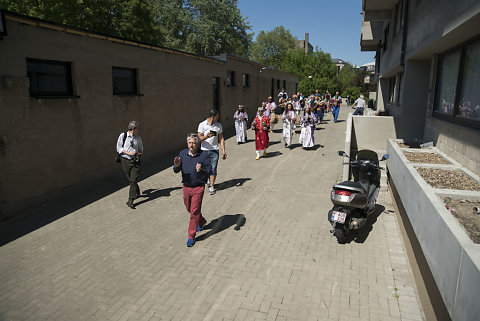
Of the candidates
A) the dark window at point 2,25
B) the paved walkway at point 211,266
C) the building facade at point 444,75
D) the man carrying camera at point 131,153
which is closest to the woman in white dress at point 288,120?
the building facade at point 444,75

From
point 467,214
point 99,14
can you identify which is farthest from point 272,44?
point 467,214

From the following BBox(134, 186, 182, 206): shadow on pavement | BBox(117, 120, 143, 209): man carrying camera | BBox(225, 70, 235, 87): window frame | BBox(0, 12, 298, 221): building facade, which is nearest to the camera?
BBox(0, 12, 298, 221): building facade

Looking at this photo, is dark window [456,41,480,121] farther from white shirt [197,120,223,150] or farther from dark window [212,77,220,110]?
dark window [212,77,220,110]

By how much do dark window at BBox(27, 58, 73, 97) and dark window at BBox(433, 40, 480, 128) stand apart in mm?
8697

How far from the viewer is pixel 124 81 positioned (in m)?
10.7

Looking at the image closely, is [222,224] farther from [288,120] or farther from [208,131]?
[288,120]

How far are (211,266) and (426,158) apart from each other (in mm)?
4782

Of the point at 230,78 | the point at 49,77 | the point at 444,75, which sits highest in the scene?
the point at 230,78

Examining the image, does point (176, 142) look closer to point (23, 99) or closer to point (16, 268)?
point (23, 99)

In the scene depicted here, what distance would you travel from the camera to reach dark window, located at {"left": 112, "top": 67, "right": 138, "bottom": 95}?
10250mm

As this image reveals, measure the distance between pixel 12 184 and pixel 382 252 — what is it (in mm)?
7163

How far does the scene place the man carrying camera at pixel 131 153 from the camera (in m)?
7.46

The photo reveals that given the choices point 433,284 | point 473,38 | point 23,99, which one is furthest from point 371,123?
point 23,99

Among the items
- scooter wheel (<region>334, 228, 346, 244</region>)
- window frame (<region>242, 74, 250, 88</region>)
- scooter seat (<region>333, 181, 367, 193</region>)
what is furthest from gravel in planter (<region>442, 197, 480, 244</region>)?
window frame (<region>242, 74, 250, 88</region>)
